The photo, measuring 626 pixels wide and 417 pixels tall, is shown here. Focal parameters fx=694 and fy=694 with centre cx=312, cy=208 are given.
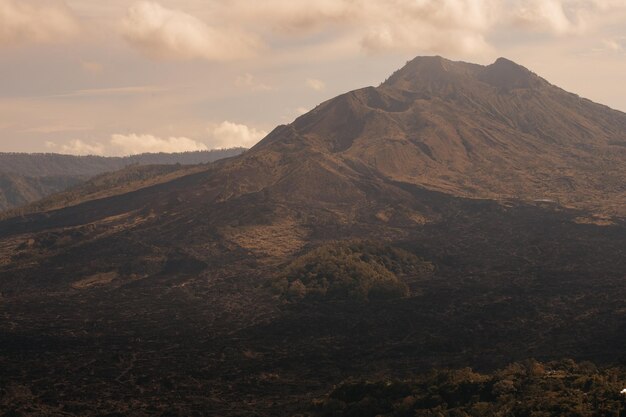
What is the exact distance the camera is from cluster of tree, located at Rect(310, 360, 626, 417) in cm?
5309

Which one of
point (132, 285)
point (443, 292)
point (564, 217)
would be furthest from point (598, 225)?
point (132, 285)

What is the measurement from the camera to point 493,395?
60.7 metres

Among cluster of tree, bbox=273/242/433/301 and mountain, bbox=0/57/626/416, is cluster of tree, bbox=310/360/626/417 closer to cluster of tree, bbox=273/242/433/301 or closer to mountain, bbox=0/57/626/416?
mountain, bbox=0/57/626/416

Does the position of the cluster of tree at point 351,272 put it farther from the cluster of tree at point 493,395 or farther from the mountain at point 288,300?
the cluster of tree at point 493,395

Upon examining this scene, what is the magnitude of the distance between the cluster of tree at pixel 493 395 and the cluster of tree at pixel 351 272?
51209mm

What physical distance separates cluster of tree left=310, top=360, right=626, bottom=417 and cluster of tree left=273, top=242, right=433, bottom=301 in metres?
51.2

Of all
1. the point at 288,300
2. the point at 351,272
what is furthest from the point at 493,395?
the point at 351,272

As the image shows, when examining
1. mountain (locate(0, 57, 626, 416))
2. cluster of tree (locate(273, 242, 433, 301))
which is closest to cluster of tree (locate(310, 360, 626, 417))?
mountain (locate(0, 57, 626, 416))

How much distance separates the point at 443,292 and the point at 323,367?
4191 centimetres

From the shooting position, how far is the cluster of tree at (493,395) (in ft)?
174

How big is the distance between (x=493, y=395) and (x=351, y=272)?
68389mm

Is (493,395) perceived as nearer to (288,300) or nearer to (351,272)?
(288,300)

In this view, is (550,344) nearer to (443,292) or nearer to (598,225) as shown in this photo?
(443,292)

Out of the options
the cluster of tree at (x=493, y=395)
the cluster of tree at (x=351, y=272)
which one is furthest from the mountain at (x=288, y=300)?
the cluster of tree at (x=493, y=395)
